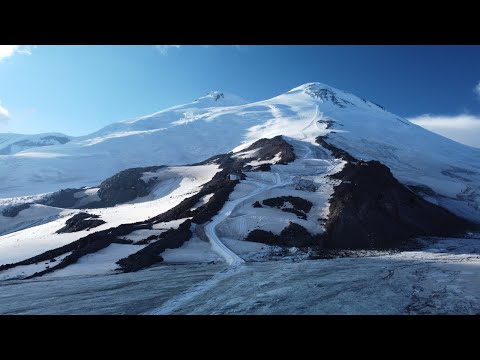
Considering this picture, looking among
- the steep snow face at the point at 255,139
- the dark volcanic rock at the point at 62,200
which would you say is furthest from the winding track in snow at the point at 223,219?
the dark volcanic rock at the point at 62,200

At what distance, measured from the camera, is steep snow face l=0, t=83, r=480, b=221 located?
64375 mm

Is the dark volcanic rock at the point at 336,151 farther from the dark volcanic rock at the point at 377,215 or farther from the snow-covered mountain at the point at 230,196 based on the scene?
the dark volcanic rock at the point at 377,215

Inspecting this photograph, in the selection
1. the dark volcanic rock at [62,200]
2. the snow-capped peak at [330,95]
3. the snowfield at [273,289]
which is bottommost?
the snowfield at [273,289]

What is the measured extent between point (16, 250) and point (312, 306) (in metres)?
22.3

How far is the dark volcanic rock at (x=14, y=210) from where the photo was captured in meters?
48.1

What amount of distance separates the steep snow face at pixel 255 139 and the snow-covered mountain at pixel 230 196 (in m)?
0.47

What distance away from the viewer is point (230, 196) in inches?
1262

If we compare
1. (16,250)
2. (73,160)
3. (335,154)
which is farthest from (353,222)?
(73,160)

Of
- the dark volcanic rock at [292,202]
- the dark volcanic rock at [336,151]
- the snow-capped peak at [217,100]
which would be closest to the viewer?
the dark volcanic rock at [292,202]

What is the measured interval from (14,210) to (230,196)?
110 feet

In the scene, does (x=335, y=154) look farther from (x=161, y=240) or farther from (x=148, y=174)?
(x=161, y=240)

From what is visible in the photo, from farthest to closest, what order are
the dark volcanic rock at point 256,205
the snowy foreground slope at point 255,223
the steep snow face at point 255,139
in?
1. the steep snow face at point 255,139
2. the dark volcanic rock at point 256,205
3. the snowy foreground slope at point 255,223

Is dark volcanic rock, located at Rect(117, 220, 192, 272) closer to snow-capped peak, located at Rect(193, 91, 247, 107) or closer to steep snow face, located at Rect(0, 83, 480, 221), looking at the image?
steep snow face, located at Rect(0, 83, 480, 221)
